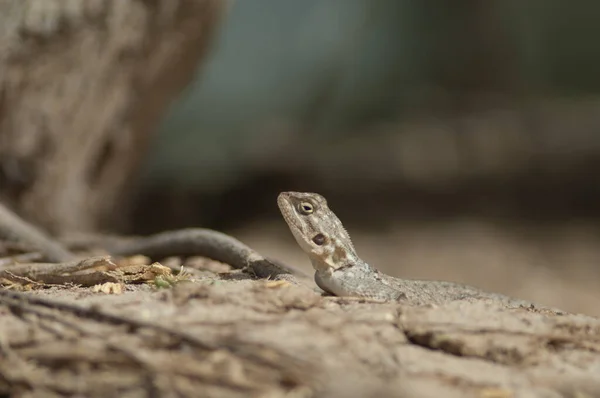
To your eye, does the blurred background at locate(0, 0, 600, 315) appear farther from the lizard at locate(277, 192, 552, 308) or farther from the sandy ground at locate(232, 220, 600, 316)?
the lizard at locate(277, 192, 552, 308)

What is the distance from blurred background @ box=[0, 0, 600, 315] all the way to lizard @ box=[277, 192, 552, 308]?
530 centimetres

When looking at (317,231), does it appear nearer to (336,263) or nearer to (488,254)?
(336,263)

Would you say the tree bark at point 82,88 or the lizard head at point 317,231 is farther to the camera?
the tree bark at point 82,88

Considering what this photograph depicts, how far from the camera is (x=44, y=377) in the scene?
2.17 metres

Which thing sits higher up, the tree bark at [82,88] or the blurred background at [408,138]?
the blurred background at [408,138]

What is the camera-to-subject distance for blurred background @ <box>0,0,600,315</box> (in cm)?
1177

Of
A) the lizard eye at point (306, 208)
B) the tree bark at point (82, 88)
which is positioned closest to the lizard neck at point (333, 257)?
the lizard eye at point (306, 208)

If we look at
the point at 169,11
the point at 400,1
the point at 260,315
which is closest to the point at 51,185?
the point at 169,11

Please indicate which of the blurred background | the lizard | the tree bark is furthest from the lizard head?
the blurred background

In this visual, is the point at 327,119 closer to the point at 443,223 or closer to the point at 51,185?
the point at 443,223

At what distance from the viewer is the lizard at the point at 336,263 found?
3496 mm

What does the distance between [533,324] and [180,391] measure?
1.47 m

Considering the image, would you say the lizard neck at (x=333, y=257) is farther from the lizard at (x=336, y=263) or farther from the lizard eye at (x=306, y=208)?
the lizard eye at (x=306, y=208)

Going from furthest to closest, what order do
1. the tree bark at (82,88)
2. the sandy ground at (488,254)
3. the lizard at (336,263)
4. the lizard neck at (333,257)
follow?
the sandy ground at (488,254) → the tree bark at (82,88) → the lizard neck at (333,257) → the lizard at (336,263)
